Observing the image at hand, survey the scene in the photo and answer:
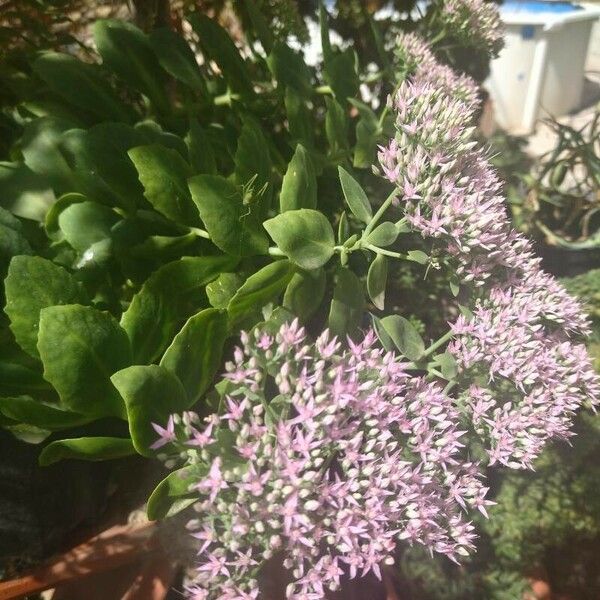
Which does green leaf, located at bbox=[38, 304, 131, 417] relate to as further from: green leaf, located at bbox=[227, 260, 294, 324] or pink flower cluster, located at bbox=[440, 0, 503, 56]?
pink flower cluster, located at bbox=[440, 0, 503, 56]

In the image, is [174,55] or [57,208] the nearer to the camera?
[57,208]

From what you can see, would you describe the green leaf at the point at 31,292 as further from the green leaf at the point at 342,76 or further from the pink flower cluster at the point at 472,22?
the pink flower cluster at the point at 472,22

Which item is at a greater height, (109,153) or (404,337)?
(109,153)

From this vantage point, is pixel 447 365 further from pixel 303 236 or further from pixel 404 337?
pixel 303 236

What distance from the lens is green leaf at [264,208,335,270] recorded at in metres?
0.49

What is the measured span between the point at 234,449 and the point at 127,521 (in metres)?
0.23

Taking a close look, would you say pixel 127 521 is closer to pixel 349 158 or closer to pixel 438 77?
pixel 349 158

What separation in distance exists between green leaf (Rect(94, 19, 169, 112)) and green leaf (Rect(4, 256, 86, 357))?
11.9 inches

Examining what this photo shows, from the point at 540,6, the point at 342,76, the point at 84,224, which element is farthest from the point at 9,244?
the point at 540,6

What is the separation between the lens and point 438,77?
0.68m

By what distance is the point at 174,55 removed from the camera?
69 centimetres

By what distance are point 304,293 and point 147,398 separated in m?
0.17

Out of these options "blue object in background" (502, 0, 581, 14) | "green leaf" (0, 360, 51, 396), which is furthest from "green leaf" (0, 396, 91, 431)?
"blue object in background" (502, 0, 581, 14)

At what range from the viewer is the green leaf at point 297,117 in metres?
0.65
